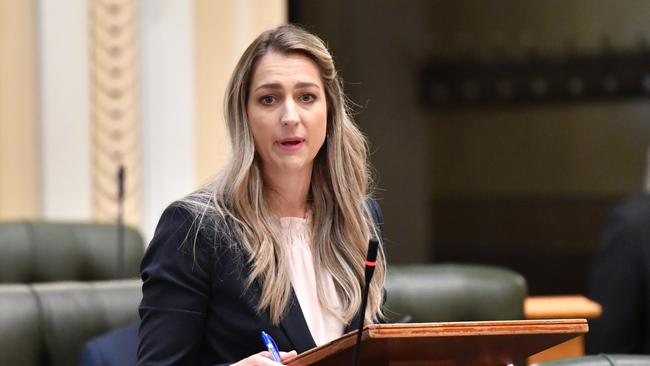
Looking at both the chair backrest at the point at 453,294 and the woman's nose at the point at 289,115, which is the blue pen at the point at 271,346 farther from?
the chair backrest at the point at 453,294

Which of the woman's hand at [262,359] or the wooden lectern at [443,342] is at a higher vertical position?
the wooden lectern at [443,342]

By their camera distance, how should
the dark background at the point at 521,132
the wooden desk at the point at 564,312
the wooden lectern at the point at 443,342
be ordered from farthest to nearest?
the dark background at the point at 521,132
the wooden desk at the point at 564,312
the wooden lectern at the point at 443,342

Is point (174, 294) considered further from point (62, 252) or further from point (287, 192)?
point (62, 252)

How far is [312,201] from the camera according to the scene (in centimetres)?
236

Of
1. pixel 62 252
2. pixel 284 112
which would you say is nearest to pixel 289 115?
Result: pixel 284 112

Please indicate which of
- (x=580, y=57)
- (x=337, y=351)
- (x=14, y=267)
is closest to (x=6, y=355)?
(x=14, y=267)

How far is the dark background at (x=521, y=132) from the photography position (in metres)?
7.01

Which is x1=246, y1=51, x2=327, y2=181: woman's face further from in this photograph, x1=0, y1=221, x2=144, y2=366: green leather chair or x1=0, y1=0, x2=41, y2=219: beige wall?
x1=0, y1=0, x2=41, y2=219: beige wall

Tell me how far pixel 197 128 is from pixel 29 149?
0.75 meters

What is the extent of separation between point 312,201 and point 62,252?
6.29ft

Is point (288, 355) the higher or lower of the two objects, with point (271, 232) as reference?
lower

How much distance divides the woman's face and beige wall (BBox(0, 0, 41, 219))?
284 centimetres

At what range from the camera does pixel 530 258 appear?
761cm

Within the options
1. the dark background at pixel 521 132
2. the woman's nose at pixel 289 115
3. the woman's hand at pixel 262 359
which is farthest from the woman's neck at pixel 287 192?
the dark background at pixel 521 132
